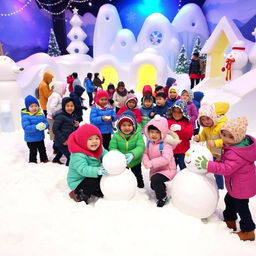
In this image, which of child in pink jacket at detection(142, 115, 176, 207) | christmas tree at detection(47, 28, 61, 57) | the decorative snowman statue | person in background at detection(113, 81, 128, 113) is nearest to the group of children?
child in pink jacket at detection(142, 115, 176, 207)

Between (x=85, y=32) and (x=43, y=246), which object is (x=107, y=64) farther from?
(x=43, y=246)

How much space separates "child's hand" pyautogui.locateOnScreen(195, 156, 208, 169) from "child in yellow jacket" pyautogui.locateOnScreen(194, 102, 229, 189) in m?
0.68

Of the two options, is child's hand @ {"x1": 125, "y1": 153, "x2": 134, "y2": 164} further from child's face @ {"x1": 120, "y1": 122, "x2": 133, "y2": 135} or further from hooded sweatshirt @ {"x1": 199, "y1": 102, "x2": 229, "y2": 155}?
hooded sweatshirt @ {"x1": 199, "y1": 102, "x2": 229, "y2": 155}

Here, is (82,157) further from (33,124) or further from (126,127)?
(33,124)

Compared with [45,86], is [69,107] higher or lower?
higher

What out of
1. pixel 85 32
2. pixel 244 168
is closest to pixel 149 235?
pixel 244 168

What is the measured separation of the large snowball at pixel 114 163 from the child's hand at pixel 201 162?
81 centimetres

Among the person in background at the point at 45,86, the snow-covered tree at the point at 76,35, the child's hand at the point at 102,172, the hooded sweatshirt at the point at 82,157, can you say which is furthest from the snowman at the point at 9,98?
the snow-covered tree at the point at 76,35

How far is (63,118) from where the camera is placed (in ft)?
13.5

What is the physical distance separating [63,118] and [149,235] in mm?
2395

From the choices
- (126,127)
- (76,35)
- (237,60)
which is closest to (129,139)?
(126,127)

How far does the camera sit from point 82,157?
2.97 m

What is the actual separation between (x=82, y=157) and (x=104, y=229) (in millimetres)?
856

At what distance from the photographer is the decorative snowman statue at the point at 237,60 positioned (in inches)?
325
